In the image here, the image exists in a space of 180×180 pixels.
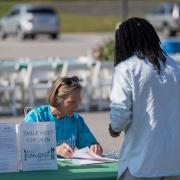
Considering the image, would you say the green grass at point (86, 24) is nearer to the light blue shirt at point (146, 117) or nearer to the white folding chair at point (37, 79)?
the white folding chair at point (37, 79)

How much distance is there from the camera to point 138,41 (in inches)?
162

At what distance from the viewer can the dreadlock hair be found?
411 centimetres

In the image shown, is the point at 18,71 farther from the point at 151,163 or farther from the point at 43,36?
the point at 43,36

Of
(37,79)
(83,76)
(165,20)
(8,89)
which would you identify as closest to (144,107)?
(8,89)

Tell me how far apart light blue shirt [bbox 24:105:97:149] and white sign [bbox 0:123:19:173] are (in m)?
0.45

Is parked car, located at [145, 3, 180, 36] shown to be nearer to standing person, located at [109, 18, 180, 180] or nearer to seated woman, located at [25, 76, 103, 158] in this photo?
seated woman, located at [25, 76, 103, 158]

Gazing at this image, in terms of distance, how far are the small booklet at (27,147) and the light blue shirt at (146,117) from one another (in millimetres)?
812

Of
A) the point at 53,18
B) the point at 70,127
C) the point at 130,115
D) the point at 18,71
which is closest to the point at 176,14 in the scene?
the point at 18,71

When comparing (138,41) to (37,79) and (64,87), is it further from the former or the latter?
(37,79)

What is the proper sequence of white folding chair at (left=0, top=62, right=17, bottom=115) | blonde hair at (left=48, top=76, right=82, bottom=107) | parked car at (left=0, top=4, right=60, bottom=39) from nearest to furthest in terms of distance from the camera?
blonde hair at (left=48, top=76, right=82, bottom=107) < white folding chair at (left=0, top=62, right=17, bottom=115) < parked car at (left=0, top=4, right=60, bottom=39)

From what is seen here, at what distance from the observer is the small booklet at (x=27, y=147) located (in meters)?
4.79

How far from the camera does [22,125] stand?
15.7ft

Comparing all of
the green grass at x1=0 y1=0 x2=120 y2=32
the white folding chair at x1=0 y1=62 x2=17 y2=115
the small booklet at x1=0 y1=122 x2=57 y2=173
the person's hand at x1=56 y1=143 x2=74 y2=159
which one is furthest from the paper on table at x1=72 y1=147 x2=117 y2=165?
the green grass at x1=0 y1=0 x2=120 y2=32

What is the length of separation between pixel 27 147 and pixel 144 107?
1.10m
